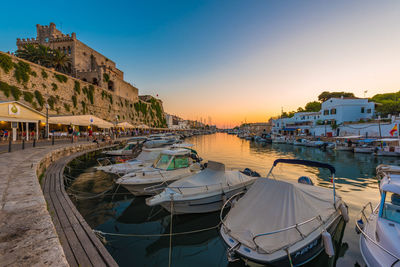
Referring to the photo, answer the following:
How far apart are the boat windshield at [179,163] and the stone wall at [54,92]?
63.2 ft

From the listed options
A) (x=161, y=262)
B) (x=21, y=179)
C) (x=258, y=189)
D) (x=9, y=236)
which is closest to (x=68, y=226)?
(x=9, y=236)

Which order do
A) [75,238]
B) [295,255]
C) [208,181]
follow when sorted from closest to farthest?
[295,255]
[75,238]
[208,181]

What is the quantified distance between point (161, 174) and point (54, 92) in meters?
32.8

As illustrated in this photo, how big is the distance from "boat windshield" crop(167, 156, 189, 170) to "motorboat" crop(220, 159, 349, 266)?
523 centimetres

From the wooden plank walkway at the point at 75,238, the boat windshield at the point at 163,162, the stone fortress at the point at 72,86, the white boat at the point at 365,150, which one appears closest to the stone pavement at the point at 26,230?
the wooden plank walkway at the point at 75,238

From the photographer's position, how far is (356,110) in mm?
45469

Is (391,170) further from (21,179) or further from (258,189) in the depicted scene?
(21,179)

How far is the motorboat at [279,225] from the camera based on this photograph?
3936mm

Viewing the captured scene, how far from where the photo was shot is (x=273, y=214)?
4602 mm

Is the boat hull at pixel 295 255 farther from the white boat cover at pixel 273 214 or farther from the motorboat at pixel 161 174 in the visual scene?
the motorboat at pixel 161 174

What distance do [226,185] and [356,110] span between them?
184 feet

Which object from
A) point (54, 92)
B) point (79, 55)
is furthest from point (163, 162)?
point (79, 55)

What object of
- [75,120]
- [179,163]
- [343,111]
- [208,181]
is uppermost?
[343,111]

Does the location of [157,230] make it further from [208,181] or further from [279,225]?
[279,225]
